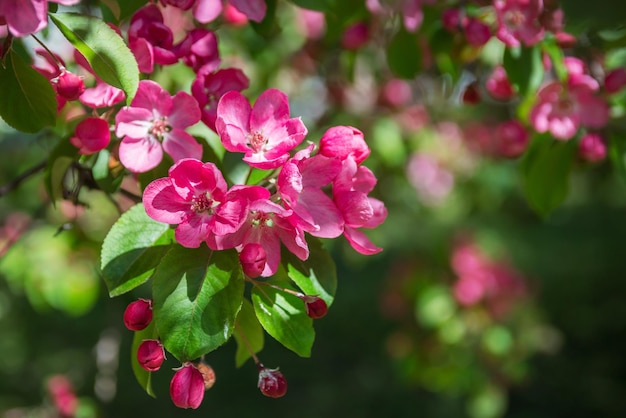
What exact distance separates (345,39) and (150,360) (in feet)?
4.02

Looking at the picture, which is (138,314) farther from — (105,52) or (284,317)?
(105,52)

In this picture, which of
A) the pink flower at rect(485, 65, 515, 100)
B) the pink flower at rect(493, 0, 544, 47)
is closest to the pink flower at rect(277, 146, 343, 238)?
the pink flower at rect(493, 0, 544, 47)

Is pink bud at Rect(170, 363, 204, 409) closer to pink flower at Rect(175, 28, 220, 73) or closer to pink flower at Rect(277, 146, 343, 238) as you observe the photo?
pink flower at Rect(277, 146, 343, 238)

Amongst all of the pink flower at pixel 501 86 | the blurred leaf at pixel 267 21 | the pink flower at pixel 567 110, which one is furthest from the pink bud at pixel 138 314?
the pink flower at pixel 501 86

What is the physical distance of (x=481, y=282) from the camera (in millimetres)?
2811

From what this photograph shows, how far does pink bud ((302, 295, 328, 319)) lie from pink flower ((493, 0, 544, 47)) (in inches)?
22.9

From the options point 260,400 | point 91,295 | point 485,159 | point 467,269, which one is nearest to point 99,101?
point 91,295

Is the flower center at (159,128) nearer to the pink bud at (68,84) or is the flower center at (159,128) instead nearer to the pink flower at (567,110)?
the pink bud at (68,84)

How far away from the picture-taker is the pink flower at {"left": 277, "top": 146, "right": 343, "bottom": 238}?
0.77m

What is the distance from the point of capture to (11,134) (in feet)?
7.54

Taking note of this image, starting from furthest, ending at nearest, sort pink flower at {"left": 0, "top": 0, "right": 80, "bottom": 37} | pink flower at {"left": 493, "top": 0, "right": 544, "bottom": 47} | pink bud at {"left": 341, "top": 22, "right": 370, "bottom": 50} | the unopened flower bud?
1. pink bud at {"left": 341, "top": 22, "right": 370, "bottom": 50}
2. pink flower at {"left": 493, "top": 0, "right": 544, "bottom": 47}
3. the unopened flower bud
4. pink flower at {"left": 0, "top": 0, "right": 80, "bottom": 37}

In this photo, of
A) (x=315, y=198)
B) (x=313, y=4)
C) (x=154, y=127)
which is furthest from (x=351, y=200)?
(x=313, y=4)

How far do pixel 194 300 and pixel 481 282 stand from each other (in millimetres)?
2235

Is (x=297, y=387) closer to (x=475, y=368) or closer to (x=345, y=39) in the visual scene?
(x=475, y=368)
